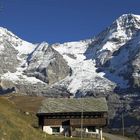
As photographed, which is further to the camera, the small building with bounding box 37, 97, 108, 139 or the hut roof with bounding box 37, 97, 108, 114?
the small building with bounding box 37, 97, 108, 139

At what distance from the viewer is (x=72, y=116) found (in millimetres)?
99562

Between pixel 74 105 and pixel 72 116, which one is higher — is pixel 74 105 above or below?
above

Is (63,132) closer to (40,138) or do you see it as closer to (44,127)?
(44,127)

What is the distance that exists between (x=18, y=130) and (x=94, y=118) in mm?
50209

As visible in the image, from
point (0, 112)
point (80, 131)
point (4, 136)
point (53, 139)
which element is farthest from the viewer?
point (80, 131)

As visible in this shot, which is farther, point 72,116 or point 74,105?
point 74,105

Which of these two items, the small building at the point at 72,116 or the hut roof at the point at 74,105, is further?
the small building at the point at 72,116

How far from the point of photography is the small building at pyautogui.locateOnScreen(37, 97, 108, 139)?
98.9 m

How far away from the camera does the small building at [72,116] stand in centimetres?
9894

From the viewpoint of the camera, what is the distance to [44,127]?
10119 cm

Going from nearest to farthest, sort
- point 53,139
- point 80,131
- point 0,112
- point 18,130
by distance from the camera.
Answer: point 18,130 < point 0,112 < point 53,139 < point 80,131

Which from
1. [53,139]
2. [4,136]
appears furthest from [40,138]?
[53,139]

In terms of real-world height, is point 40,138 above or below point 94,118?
below

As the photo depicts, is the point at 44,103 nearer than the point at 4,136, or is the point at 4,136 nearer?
the point at 4,136
